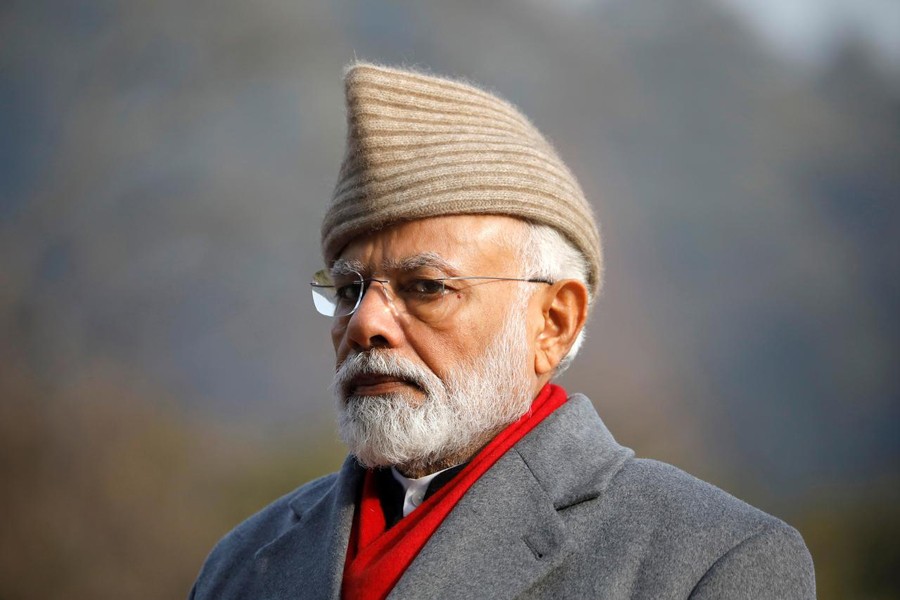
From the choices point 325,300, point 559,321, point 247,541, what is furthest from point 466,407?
point 247,541

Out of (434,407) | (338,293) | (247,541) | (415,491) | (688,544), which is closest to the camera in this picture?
(688,544)

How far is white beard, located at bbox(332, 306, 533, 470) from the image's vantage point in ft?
7.16

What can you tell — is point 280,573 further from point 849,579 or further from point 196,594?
point 849,579

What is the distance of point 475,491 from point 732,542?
60 cm

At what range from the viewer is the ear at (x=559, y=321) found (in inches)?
94.7

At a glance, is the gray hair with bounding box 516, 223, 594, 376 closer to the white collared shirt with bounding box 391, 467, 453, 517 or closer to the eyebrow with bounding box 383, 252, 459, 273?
the eyebrow with bounding box 383, 252, 459, 273

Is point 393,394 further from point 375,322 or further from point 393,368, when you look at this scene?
point 375,322

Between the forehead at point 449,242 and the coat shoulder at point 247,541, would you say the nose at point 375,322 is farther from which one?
the coat shoulder at point 247,541

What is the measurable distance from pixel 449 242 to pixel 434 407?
430 mm

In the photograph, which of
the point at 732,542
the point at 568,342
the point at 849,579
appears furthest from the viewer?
the point at 849,579

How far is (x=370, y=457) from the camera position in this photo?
2240 millimetres

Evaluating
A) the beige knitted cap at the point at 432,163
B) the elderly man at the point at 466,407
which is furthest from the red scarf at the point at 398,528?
the beige knitted cap at the point at 432,163

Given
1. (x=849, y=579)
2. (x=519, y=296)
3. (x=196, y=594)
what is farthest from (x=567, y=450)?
(x=849, y=579)

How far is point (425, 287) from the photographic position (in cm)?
223
